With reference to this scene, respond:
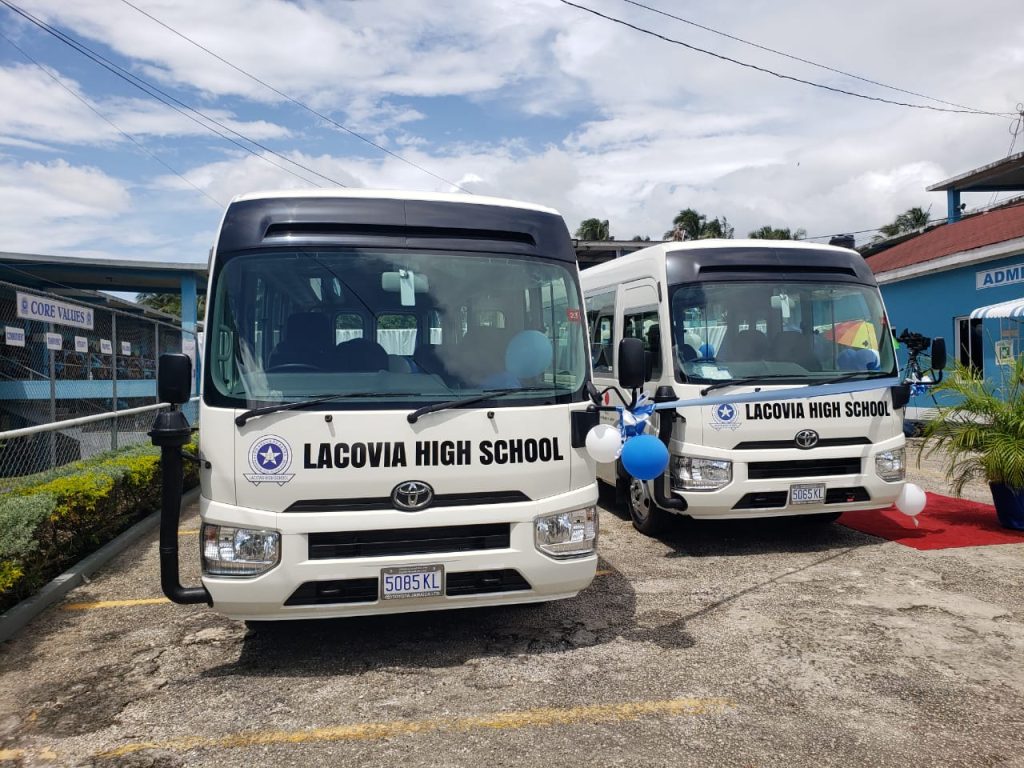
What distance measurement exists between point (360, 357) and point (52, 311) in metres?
5.06

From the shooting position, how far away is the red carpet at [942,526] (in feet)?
22.7

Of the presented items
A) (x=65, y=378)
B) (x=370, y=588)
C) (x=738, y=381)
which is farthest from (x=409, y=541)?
(x=65, y=378)

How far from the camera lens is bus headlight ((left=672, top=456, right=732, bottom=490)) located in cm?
627

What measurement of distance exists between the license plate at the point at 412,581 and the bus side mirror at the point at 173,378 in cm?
143

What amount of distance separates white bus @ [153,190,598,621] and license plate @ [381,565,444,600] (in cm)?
1

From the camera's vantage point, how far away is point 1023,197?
75.2 ft

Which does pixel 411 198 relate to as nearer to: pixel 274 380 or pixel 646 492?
pixel 274 380

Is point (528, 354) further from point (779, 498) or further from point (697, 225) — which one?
point (697, 225)

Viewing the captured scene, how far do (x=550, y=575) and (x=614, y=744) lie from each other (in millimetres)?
1033

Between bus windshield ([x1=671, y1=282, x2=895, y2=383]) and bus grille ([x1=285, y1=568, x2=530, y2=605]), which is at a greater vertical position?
bus windshield ([x1=671, y1=282, x2=895, y2=383])

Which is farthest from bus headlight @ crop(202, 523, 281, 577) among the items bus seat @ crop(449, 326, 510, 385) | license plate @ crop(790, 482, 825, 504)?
license plate @ crop(790, 482, 825, 504)

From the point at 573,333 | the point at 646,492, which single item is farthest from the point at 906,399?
the point at 573,333

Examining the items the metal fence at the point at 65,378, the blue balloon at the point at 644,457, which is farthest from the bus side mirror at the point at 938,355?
the metal fence at the point at 65,378

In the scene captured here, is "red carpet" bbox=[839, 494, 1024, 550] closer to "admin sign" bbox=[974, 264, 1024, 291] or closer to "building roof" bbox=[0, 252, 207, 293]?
"admin sign" bbox=[974, 264, 1024, 291]
